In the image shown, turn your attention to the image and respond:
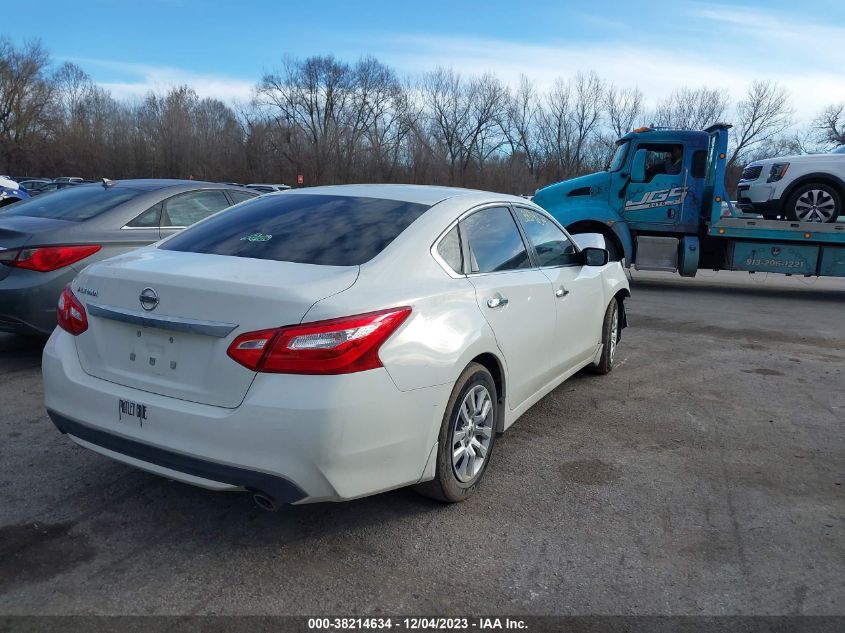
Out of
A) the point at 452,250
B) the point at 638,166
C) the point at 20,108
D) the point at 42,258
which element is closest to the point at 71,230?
the point at 42,258

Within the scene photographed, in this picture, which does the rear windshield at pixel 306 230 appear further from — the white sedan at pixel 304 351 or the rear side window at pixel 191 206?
the rear side window at pixel 191 206

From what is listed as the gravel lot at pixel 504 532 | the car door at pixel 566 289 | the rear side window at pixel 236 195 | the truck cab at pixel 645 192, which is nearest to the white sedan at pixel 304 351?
the gravel lot at pixel 504 532

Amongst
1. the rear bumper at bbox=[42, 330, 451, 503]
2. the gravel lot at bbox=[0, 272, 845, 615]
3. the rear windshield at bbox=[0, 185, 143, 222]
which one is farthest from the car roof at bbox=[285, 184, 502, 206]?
the rear windshield at bbox=[0, 185, 143, 222]

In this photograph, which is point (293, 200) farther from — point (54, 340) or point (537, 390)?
point (537, 390)

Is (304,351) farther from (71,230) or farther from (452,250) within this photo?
(71,230)

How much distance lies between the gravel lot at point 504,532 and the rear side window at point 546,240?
1167mm

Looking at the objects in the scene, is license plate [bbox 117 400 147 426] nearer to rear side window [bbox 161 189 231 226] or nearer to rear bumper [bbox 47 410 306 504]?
rear bumper [bbox 47 410 306 504]

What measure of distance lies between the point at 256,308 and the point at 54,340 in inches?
51.4

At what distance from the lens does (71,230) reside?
561cm

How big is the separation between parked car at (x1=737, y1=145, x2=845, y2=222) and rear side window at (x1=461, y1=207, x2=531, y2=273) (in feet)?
34.7

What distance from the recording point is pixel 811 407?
18.1 ft

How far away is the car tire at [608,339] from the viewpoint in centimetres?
591

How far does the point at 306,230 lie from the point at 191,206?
11.7 feet

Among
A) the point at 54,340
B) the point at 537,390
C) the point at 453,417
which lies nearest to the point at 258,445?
the point at 453,417
